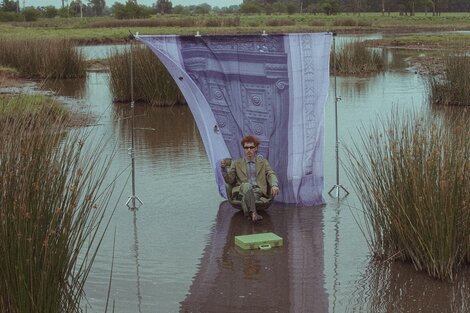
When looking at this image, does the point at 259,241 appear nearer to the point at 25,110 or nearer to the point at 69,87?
the point at 25,110

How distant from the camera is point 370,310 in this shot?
6070 mm

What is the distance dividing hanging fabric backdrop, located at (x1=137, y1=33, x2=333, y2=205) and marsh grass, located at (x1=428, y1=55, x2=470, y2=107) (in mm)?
8596

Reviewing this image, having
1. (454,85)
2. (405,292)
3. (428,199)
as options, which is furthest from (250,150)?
(454,85)

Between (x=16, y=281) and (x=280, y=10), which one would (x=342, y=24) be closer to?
(x=280, y=10)

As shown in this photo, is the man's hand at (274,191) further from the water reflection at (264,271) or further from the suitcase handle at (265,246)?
the suitcase handle at (265,246)

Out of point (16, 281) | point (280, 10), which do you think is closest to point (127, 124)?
point (16, 281)

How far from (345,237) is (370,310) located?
6.45ft

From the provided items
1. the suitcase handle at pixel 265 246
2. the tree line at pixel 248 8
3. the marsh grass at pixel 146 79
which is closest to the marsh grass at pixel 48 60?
the marsh grass at pixel 146 79

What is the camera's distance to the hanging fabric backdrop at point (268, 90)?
906 cm

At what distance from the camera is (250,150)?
8.58 metres

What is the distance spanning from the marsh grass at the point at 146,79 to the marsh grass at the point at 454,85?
589 cm

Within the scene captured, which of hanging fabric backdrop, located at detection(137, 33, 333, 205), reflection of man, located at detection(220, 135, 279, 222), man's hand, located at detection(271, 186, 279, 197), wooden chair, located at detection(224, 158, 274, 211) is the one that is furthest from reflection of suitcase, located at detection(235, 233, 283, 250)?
hanging fabric backdrop, located at detection(137, 33, 333, 205)

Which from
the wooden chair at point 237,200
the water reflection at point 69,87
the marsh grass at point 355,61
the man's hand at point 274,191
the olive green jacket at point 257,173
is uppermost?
the marsh grass at point 355,61

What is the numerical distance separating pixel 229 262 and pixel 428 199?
1958 millimetres
